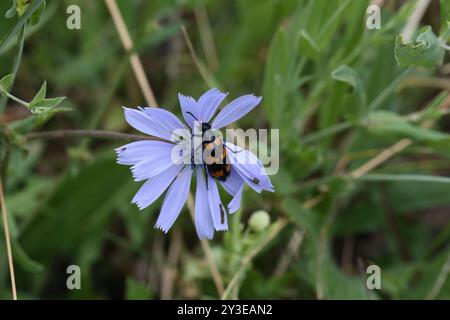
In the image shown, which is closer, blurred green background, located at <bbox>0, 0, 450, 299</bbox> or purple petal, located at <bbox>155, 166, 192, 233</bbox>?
purple petal, located at <bbox>155, 166, 192, 233</bbox>

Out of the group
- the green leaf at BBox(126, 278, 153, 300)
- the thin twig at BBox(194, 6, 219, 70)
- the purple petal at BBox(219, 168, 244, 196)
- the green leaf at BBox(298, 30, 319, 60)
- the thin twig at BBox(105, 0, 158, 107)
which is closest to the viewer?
the purple petal at BBox(219, 168, 244, 196)

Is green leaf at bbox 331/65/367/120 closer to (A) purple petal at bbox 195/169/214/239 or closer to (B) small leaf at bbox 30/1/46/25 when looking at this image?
(A) purple petal at bbox 195/169/214/239

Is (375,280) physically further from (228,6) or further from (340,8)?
(228,6)

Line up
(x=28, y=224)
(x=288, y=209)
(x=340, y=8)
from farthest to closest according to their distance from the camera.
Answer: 1. (x=28, y=224)
2. (x=288, y=209)
3. (x=340, y=8)

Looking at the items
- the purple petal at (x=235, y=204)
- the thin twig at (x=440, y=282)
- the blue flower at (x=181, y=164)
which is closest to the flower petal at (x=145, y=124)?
the blue flower at (x=181, y=164)

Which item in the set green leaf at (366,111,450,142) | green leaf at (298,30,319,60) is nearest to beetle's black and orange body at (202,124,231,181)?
green leaf at (298,30,319,60)

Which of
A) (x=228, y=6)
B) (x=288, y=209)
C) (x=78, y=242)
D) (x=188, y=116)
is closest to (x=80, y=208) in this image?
(x=78, y=242)
